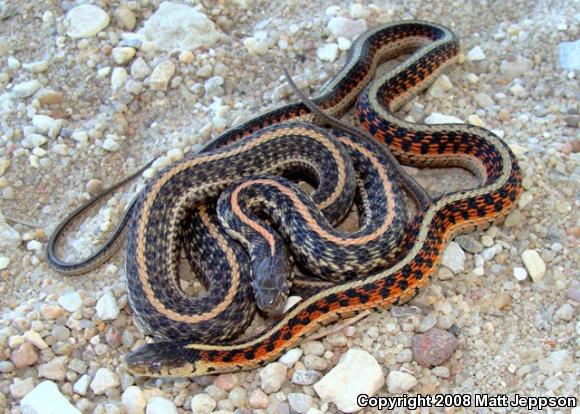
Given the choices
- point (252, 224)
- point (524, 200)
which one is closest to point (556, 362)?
point (524, 200)

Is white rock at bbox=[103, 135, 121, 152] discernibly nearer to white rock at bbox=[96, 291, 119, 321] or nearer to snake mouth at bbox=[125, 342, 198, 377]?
white rock at bbox=[96, 291, 119, 321]

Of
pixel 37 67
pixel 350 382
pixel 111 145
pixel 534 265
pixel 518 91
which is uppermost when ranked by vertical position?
pixel 518 91

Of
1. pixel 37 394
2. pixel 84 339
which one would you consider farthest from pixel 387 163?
pixel 37 394

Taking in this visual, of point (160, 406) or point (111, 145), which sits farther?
point (111, 145)

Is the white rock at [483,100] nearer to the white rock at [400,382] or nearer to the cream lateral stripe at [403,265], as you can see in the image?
the cream lateral stripe at [403,265]

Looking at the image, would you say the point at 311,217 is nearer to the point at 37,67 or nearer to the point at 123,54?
the point at 123,54

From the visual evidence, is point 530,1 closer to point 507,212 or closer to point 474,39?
point 474,39
